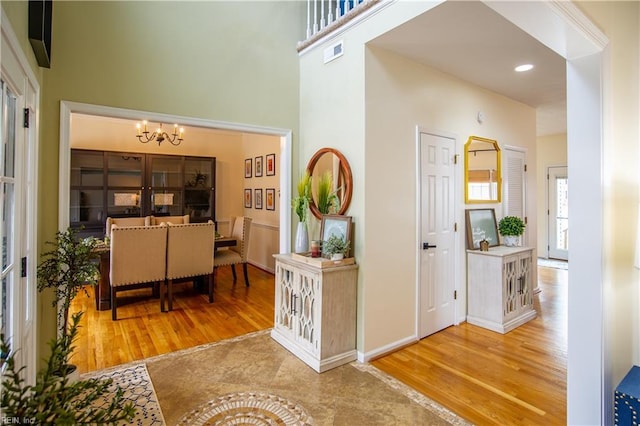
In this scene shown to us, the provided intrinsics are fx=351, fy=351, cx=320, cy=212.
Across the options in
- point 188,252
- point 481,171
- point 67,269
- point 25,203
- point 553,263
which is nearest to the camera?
point 25,203

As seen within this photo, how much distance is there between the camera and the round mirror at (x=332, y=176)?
3021 millimetres

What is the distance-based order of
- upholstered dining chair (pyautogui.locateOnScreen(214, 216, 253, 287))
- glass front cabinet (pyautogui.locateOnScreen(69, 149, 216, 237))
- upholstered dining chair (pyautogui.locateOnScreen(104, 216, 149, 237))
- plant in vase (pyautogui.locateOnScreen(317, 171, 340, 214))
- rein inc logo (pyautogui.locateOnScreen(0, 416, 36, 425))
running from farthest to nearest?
glass front cabinet (pyautogui.locateOnScreen(69, 149, 216, 237))
upholstered dining chair (pyautogui.locateOnScreen(104, 216, 149, 237))
upholstered dining chair (pyautogui.locateOnScreen(214, 216, 253, 287))
plant in vase (pyautogui.locateOnScreen(317, 171, 340, 214))
rein inc logo (pyautogui.locateOnScreen(0, 416, 36, 425))

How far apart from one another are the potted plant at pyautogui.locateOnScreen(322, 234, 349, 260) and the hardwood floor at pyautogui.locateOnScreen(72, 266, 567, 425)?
953 millimetres

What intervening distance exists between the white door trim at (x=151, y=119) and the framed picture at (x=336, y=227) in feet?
2.11

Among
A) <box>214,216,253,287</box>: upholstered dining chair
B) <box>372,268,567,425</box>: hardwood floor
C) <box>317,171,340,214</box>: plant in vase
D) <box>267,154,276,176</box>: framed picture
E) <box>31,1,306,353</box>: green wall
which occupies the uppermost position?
<box>31,1,306,353</box>: green wall

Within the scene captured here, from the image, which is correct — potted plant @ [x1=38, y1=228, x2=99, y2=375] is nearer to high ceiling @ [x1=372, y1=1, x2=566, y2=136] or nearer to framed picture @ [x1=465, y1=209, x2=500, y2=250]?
high ceiling @ [x1=372, y1=1, x2=566, y2=136]

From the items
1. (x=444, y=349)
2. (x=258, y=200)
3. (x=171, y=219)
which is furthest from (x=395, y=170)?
(x=171, y=219)

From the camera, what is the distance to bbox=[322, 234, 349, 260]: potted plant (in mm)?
2854

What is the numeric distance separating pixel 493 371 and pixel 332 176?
209 cm

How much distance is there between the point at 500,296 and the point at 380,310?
1433 mm

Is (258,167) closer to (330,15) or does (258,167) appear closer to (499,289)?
(330,15)

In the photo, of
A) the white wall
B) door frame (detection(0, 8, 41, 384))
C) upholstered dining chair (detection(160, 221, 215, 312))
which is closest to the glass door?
upholstered dining chair (detection(160, 221, 215, 312))

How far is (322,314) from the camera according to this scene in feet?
9.02

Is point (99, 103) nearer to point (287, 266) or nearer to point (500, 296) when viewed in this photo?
point (287, 266)
